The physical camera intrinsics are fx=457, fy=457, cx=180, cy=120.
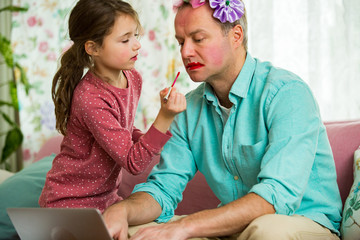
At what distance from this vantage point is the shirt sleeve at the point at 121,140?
1.52 meters

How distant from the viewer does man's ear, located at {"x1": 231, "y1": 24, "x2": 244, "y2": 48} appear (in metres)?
1.67

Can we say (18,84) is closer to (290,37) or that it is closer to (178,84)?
(178,84)

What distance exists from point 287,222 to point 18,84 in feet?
8.53

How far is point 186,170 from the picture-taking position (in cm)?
171

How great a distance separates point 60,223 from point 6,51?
247cm

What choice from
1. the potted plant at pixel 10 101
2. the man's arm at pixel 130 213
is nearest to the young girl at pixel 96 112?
the man's arm at pixel 130 213

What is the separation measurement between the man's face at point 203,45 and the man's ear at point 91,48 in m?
0.32

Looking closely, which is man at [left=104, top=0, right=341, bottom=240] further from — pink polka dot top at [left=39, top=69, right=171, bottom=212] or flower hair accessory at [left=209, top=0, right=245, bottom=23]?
pink polka dot top at [left=39, top=69, right=171, bottom=212]

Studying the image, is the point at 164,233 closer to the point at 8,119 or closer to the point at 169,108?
the point at 169,108

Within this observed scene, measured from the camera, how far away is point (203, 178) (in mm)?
2156

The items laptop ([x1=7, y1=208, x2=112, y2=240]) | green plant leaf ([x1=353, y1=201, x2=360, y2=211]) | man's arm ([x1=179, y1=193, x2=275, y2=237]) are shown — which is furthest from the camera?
green plant leaf ([x1=353, y1=201, x2=360, y2=211])

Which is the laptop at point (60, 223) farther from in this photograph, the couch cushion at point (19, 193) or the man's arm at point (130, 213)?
the couch cushion at point (19, 193)

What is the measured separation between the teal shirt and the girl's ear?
2.8 inches

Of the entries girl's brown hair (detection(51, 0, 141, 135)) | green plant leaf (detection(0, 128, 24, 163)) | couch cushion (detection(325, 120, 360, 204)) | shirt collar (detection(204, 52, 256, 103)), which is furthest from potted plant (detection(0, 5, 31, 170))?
couch cushion (detection(325, 120, 360, 204))
